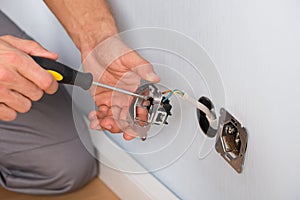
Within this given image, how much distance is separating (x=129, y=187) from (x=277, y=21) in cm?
71

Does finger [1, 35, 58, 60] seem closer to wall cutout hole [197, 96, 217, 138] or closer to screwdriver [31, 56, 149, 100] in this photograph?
screwdriver [31, 56, 149, 100]

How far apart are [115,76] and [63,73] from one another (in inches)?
5.7

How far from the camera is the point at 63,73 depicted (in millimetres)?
895

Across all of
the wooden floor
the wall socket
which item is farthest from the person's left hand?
the wooden floor

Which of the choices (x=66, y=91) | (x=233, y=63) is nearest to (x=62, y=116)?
(x=66, y=91)

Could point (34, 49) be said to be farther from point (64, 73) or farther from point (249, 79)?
point (249, 79)

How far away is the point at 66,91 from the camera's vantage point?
1439 mm

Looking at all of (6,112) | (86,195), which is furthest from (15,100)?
(86,195)

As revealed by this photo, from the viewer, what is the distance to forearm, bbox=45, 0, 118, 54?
1.05m

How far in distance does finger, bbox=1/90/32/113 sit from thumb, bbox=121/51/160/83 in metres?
0.18

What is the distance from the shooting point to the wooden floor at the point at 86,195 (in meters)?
1.33

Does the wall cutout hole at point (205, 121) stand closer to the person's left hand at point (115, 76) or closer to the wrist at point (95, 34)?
the person's left hand at point (115, 76)

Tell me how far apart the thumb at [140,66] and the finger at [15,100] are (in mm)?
185

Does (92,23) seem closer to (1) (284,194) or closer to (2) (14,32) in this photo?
(2) (14,32)
